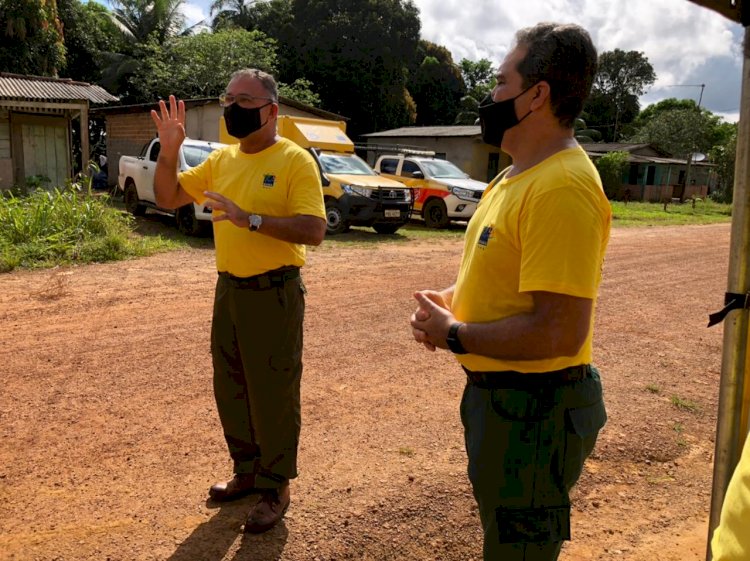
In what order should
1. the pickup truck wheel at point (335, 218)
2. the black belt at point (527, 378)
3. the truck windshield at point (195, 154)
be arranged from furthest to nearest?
the pickup truck wheel at point (335, 218) < the truck windshield at point (195, 154) < the black belt at point (527, 378)

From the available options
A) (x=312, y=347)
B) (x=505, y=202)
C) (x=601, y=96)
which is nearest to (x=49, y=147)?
(x=312, y=347)

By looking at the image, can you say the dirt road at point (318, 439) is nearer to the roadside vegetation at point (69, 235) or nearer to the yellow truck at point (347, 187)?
the roadside vegetation at point (69, 235)

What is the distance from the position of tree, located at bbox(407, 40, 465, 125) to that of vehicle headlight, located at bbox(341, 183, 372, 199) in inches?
1222

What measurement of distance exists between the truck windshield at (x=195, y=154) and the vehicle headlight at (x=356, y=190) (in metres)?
2.74

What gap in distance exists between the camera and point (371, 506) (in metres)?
3.26

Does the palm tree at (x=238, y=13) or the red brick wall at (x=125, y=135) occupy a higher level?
the palm tree at (x=238, y=13)

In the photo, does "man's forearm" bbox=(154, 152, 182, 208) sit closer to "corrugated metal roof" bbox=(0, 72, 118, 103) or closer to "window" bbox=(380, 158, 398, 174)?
"corrugated metal roof" bbox=(0, 72, 118, 103)

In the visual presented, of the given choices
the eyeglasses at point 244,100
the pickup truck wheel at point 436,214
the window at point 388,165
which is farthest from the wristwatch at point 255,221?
the window at point 388,165

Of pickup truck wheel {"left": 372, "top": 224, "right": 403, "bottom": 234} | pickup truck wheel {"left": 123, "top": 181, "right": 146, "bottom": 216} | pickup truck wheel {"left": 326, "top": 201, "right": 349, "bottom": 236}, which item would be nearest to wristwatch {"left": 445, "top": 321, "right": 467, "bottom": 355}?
pickup truck wheel {"left": 326, "top": 201, "right": 349, "bottom": 236}

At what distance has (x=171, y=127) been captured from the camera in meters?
3.25

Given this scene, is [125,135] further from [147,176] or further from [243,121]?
[243,121]

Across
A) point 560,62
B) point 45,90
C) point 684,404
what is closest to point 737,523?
point 560,62

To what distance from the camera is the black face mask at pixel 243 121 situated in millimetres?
3020

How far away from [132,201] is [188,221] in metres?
3.09
